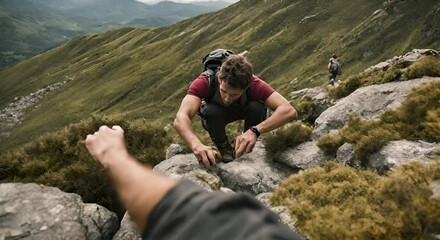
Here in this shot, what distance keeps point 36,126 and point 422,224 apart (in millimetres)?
102427

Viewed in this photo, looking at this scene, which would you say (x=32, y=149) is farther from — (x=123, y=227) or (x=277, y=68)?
(x=277, y=68)

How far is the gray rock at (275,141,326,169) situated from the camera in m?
9.22

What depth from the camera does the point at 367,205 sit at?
4863mm

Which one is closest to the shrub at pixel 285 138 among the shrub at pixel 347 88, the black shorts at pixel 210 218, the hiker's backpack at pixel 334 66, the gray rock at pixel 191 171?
the gray rock at pixel 191 171

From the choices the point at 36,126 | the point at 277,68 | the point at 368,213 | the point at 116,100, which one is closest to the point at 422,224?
the point at 368,213

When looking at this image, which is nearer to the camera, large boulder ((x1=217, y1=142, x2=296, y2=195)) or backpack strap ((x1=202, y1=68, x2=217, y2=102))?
large boulder ((x1=217, y1=142, x2=296, y2=195))

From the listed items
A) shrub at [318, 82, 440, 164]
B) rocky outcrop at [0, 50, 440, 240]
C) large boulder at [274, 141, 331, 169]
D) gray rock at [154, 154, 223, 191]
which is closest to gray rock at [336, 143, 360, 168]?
rocky outcrop at [0, 50, 440, 240]

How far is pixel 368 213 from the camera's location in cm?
466

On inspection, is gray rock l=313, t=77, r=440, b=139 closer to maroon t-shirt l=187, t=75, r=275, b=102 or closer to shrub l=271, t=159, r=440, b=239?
maroon t-shirt l=187, t=75, r=275, b=102

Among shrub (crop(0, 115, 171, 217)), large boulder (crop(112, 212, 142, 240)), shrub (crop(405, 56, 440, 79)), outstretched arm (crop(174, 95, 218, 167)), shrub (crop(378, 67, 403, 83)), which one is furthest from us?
shrub (crop(378, 67, 403, 83))

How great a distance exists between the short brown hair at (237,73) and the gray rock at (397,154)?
10.6 ft

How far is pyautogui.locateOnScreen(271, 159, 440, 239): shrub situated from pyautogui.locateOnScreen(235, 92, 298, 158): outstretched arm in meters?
1.72

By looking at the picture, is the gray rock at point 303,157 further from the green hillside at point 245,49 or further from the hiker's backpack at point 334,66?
the green hillside at point 245,49

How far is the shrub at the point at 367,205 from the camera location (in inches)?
166
